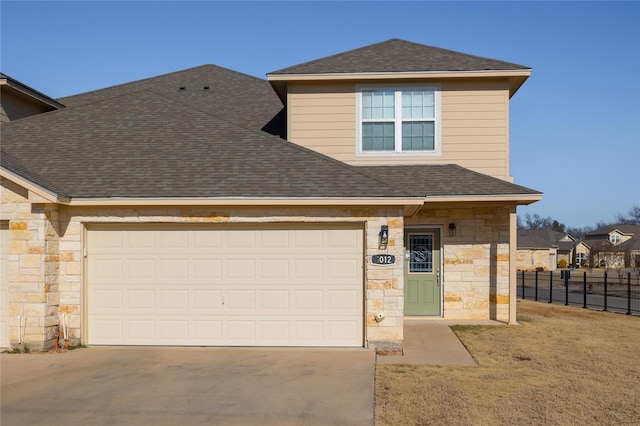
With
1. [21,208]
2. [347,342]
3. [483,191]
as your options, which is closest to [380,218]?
[347,342]

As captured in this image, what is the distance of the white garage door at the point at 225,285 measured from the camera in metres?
10.7

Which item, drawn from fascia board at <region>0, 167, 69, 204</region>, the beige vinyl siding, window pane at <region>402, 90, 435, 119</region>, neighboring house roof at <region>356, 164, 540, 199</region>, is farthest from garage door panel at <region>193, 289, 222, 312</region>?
window pane at <region>402, 90, 435, 119</region>

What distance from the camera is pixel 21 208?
10.4m

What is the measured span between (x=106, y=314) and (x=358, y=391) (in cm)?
557

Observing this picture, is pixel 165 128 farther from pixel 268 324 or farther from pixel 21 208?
pixel 268 324

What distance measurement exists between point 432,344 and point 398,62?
7.46m

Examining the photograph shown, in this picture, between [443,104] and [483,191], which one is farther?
A: [443,104]

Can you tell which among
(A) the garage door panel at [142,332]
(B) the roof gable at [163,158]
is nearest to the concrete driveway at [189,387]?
(A) the garage door panel at [142,332]

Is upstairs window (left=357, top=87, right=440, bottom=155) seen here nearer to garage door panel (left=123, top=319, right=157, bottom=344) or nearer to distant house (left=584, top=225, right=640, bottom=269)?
garage door panel (left=123, top=319, right=157, bottom=344)

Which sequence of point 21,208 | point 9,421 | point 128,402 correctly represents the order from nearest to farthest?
point 9,421 < point 128,402 < point 21,208

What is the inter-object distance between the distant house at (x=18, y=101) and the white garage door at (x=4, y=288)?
189 inches

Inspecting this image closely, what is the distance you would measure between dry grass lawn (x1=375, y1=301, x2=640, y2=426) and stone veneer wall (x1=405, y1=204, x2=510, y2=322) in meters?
1.55

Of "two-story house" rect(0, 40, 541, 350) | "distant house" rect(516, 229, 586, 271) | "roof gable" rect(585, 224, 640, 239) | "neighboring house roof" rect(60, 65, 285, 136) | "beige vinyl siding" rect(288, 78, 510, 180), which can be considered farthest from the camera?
"roof gable" rect(585, 224, 640, 239)

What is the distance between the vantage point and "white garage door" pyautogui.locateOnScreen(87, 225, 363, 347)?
1067 centimetres
